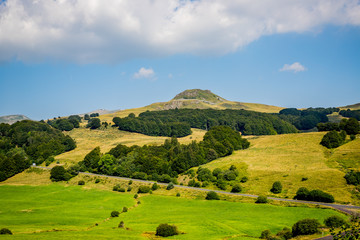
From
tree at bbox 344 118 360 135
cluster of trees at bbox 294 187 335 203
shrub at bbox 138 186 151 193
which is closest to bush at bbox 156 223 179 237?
cluster of trees at bbox 294 187 335 203

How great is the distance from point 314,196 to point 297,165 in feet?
95.7

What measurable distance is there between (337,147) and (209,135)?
5735 centimetres

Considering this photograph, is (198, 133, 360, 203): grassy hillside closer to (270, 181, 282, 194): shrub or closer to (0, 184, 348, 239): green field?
(270, 181, 282, 194): shrub

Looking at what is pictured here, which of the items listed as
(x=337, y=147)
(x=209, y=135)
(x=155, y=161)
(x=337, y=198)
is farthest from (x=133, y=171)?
(x=337, y=147)

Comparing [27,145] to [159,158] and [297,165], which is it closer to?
[159,158]

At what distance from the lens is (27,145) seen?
151875mm

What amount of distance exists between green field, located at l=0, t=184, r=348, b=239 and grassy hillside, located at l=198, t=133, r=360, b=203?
18.2 metres

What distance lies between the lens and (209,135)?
13612cm

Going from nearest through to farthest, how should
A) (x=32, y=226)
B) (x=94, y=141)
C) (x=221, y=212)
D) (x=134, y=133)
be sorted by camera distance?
(x=32, y=226)
(x=221, y=212)
(x=94, y=141)
(x=134, y=133)

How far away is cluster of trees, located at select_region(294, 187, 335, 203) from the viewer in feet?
197

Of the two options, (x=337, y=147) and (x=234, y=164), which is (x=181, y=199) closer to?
(x=234, y=164)

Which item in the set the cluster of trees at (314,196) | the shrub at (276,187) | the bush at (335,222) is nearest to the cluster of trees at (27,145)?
the shrub at (276,187)

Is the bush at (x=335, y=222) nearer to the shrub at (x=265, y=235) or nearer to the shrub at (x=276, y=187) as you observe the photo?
the shrub at (x=265, y=235)

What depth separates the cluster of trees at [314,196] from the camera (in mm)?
60075
